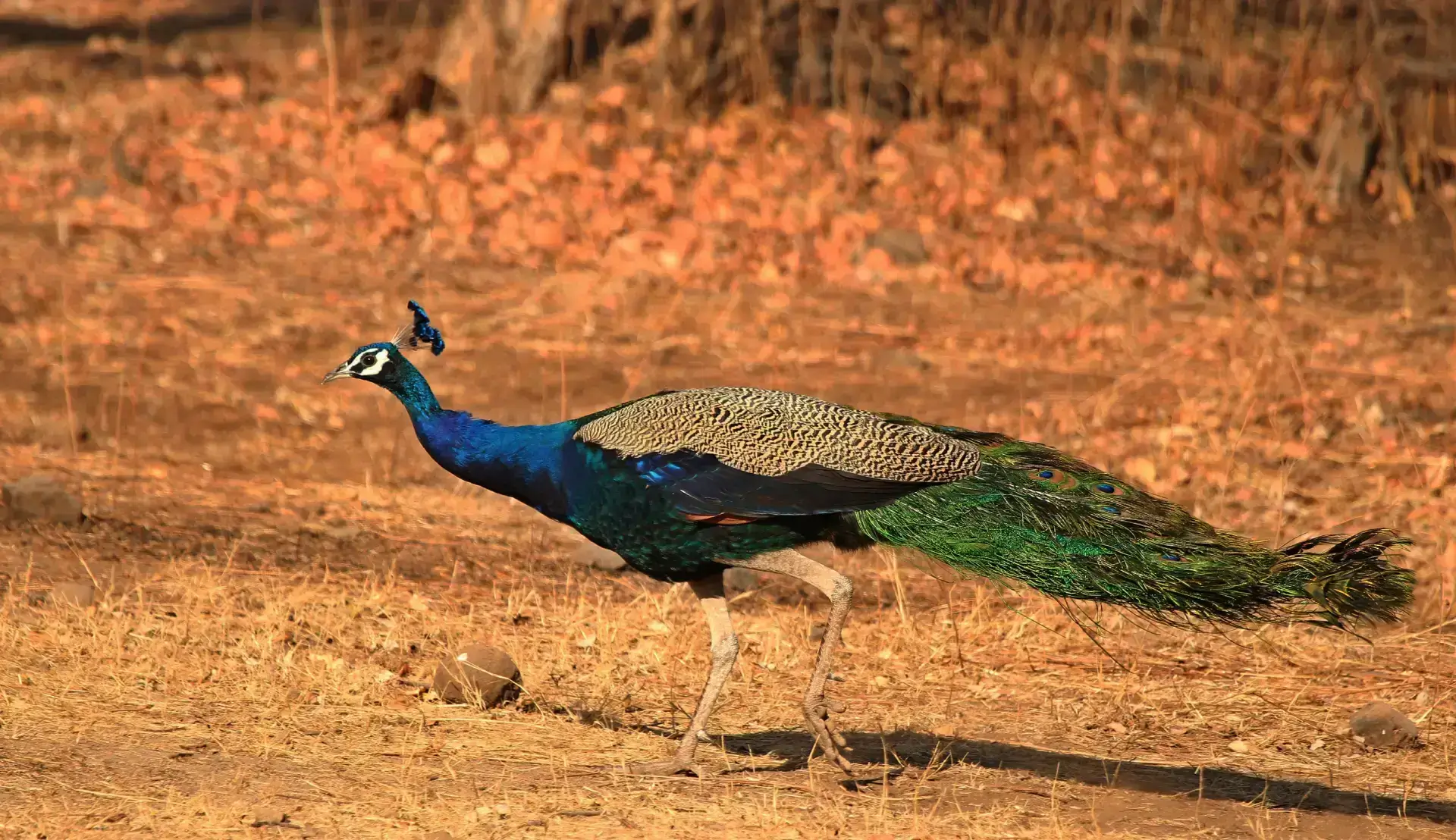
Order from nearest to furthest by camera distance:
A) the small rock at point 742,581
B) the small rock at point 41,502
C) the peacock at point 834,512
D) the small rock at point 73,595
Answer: the peacock at point 834,512 → the small rock at point 73,595 → the small rock at point 41,502 → the small rock at point 742,581

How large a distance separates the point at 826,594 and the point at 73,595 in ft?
7.76

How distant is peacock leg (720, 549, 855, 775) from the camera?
4.44 metres

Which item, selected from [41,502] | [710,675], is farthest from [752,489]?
[41,502]

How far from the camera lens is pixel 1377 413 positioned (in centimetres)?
792

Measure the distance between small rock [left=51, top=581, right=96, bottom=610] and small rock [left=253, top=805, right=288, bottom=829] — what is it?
1.73m

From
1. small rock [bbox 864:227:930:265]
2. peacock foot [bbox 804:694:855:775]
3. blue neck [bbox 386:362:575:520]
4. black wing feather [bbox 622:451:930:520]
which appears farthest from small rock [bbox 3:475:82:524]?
small rock [bbox 864:227:930:265]

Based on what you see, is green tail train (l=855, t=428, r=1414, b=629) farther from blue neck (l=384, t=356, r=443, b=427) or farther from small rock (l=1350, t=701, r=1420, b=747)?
blue neck (l=384, t=356, r=443, b=427)

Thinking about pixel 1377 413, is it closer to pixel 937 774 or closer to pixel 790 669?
pixel 790 669

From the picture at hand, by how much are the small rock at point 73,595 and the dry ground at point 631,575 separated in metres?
0.06

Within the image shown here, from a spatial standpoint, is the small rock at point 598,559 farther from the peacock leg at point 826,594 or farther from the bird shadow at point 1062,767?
the peacock leg at point 826,594

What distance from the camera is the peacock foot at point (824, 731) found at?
4.46 meters

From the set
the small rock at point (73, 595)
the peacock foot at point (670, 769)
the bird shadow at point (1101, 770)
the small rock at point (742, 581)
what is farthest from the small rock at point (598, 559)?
the peacock foot at point (670, 769)

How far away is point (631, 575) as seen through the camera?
6.46 m

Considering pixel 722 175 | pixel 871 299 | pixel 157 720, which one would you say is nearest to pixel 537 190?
pixel 722 175
